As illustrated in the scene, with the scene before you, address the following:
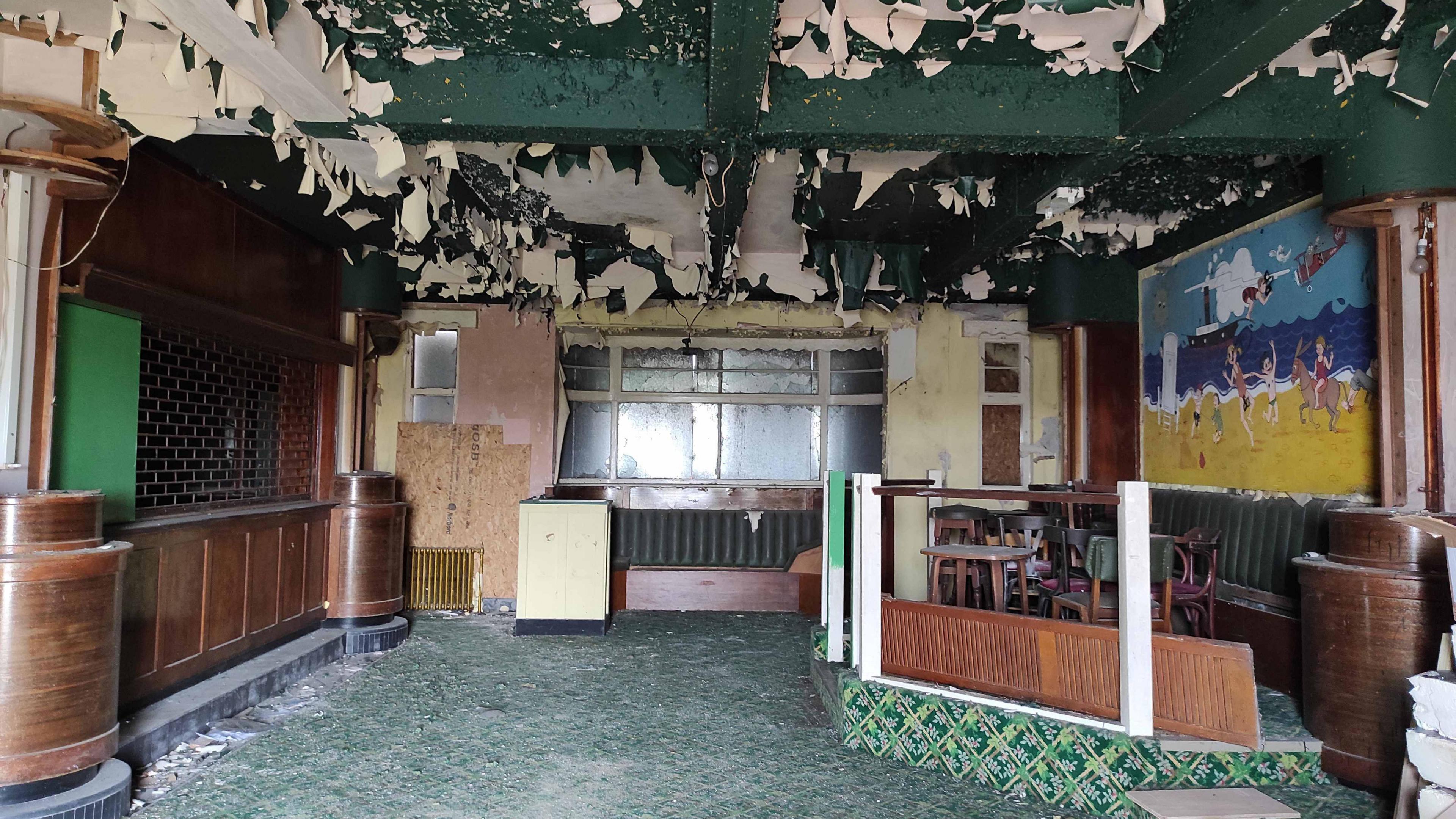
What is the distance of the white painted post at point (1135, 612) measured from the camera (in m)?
3.38

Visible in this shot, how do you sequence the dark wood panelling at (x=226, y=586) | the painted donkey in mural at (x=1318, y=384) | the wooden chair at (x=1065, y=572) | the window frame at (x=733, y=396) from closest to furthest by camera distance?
the wooden chair at (x=1065, y=572), the painted donkey in mural at (x=1318, y=384), the dark wood panelling at (x=226, y=586), the window frame at (x=733, y=396)

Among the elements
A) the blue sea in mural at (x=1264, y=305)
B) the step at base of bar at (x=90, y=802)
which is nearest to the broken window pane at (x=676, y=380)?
the blue sea in mural at (x=1264, y=305)

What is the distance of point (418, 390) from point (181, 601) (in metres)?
3.59

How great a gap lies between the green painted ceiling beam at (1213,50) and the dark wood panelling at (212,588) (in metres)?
4.76

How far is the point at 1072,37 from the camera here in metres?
3.29

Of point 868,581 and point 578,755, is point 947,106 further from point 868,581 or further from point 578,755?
point 578,755

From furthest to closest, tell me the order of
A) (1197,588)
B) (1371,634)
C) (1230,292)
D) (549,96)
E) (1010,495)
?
(1230,292), (1197,588), (1010,495), (549,96), (1371,634)

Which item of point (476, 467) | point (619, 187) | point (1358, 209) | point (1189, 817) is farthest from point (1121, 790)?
point (476, 467)

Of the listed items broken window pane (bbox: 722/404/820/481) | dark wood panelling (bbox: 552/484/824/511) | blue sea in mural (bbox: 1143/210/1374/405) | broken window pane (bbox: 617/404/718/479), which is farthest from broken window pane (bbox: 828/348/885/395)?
blue sea in mural (bbox: 1143/210/1374/405)

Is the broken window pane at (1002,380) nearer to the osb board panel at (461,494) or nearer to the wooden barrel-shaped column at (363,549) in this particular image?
the osb board panel at (461,494)

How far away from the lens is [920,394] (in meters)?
7.97

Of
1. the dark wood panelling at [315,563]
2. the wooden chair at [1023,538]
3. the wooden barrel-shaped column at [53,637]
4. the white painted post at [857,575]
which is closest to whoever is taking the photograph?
the wooden barrel-shaped column at [53,637]

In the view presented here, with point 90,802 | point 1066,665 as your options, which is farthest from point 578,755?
point 1066,665

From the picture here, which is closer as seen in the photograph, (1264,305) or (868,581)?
(868,581)
